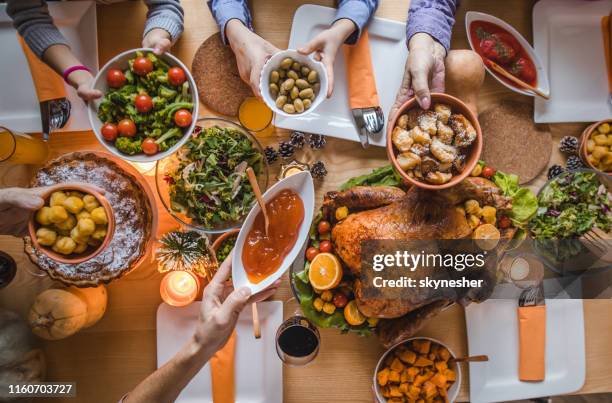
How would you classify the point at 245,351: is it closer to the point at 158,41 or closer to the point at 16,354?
the point at 16,354

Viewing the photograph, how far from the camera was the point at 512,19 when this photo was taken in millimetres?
1536

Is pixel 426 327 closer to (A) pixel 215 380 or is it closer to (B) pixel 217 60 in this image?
(A) pixel 215 380

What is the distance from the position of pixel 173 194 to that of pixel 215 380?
1.94 ft

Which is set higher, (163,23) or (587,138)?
(163,23)

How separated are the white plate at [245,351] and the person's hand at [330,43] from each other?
744 mm

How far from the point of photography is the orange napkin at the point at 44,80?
1401mm

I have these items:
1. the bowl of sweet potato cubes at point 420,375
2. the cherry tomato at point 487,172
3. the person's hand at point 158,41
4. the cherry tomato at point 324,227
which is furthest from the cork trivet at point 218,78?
the bowl of sweet potato cubes at point 420,375

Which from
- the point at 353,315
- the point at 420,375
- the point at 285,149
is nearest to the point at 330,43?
the point at 285,149

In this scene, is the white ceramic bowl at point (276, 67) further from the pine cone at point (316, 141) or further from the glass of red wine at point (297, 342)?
the glass of red wine at point (297, 342)

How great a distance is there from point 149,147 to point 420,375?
3.38ft

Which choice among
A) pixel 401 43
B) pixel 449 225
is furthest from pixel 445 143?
pixel 401 43

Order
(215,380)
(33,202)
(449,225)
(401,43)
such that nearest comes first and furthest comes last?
1. (33,202)
2. (449,225)
3. (215,380)
4. (401,43)

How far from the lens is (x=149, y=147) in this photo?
121 centimetres

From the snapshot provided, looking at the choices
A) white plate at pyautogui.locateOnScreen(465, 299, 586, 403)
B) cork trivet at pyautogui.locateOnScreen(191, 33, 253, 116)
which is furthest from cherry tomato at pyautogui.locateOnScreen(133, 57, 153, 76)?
white plate at pyautogui.locateOnScreen(465, 299, 586, 403)
